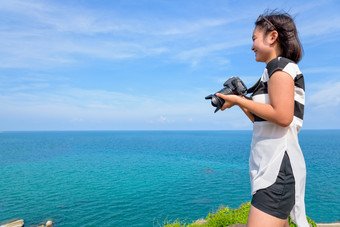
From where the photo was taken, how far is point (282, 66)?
171cm

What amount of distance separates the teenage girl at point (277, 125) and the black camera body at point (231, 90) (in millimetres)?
64

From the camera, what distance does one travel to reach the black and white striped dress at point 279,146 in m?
1.73

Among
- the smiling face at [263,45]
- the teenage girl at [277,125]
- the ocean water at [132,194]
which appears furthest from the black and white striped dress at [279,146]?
the ocean water at [132,194]

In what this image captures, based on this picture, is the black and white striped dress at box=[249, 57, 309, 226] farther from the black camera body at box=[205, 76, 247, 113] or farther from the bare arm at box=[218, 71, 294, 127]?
the black camera body at box=[205, 76, 247, 113]

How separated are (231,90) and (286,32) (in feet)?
2.07

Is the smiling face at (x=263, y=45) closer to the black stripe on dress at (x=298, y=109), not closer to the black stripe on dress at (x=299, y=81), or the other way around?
the black stripe on dress at (x=299, y=81)

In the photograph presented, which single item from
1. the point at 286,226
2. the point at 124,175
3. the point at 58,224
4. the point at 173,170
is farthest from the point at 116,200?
the point at 286,226

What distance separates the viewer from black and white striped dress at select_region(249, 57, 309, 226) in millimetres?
1732

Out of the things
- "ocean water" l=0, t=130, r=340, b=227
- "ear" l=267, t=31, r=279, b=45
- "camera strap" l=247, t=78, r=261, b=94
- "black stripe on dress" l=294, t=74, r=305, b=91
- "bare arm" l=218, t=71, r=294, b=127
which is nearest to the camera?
"bare arm" l=218, t=71, r=294, b=127

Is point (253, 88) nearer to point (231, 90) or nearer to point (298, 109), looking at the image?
point (231, 90)

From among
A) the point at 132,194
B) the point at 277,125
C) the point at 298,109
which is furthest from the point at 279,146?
the point at 132,194

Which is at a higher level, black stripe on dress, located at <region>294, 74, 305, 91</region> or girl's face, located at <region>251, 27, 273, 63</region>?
girl's face, located at <region>251, 27, 273, 63</region>

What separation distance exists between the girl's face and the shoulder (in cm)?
16

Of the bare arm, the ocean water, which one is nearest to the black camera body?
the bare arm
